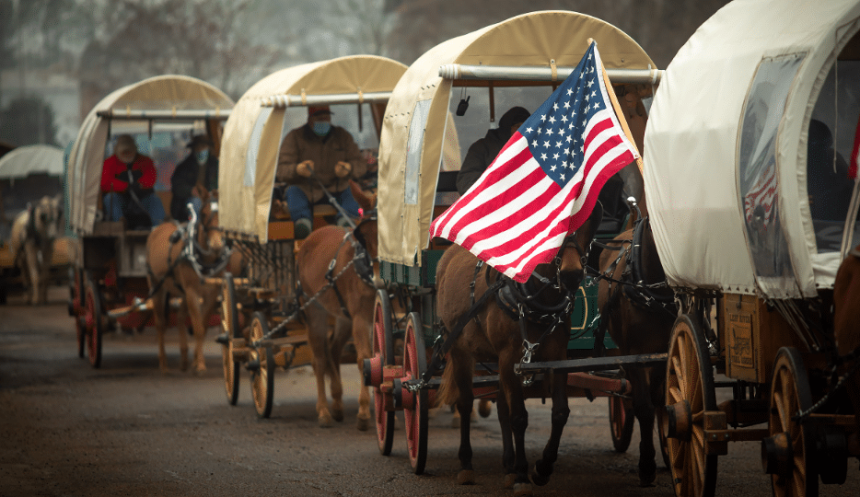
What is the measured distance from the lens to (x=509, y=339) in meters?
7.21

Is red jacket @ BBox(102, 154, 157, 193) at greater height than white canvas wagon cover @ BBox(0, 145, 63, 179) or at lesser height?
lesser

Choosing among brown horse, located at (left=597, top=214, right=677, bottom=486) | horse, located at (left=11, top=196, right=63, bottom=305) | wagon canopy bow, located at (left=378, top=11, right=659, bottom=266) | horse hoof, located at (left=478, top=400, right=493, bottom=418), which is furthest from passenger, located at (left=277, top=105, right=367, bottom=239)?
horse, located at (left=11, top=196, right=63, bottom=305)

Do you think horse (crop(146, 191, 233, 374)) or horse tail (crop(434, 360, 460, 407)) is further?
horse (crop(146, 191, 233, 374))

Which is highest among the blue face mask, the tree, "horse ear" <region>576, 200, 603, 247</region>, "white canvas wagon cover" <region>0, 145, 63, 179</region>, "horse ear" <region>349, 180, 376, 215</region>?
the tree

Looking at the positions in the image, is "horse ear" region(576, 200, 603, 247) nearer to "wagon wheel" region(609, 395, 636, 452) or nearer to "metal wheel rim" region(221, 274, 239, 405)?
"wagon wheel" region(609, 395, 636, 452)

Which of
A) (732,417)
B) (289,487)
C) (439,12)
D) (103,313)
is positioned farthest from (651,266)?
(439,12)

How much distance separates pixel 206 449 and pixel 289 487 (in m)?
1.97

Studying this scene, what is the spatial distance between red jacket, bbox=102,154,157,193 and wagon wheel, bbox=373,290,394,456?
8244 millimetres

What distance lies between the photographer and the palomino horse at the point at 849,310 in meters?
4.50

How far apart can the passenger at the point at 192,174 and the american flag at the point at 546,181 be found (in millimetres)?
9817

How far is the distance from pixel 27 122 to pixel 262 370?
49.2m

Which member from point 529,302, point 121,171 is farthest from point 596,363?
point 121,171

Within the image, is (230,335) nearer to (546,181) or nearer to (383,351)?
A: (383,351)

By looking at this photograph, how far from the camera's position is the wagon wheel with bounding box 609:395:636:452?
28.8 feet
